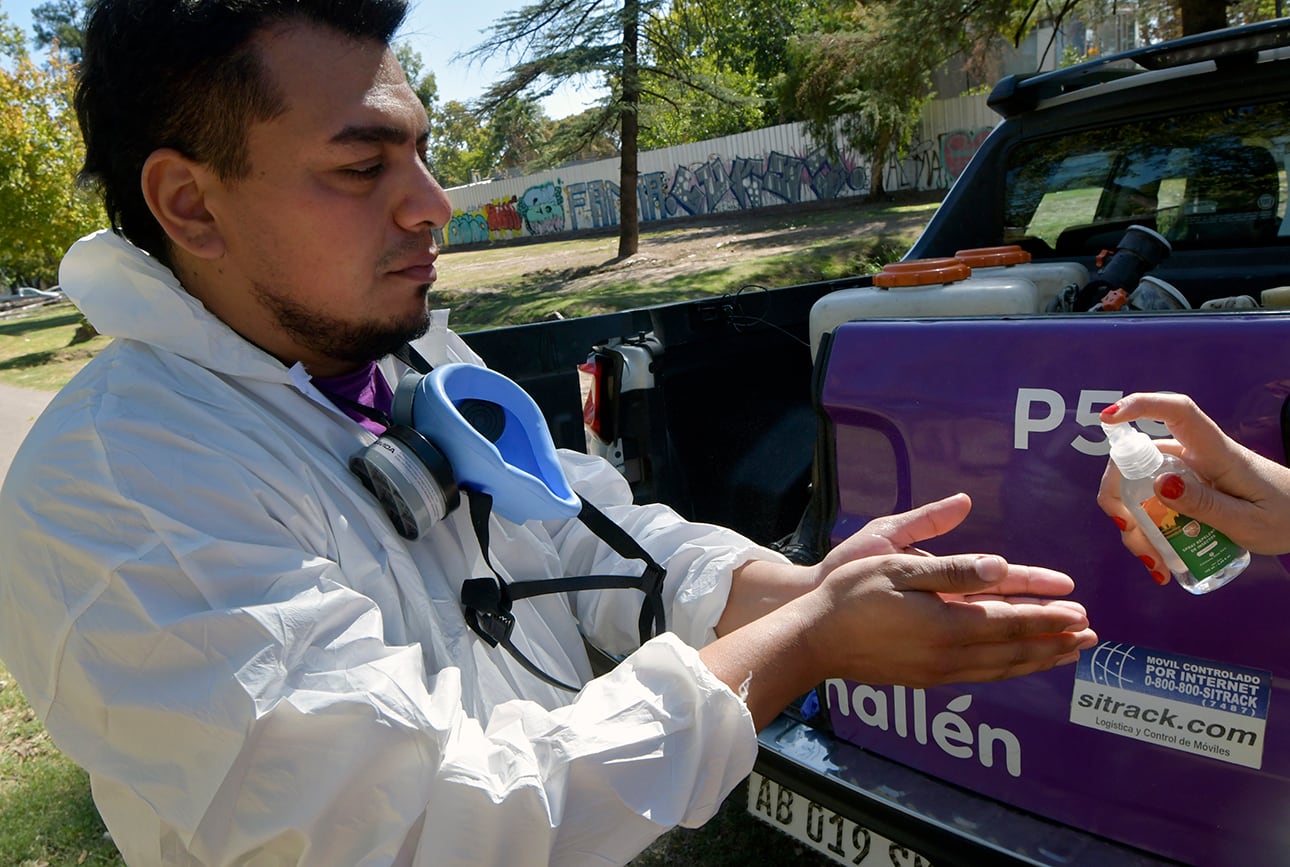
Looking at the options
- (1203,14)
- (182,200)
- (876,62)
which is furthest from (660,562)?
(876,62)

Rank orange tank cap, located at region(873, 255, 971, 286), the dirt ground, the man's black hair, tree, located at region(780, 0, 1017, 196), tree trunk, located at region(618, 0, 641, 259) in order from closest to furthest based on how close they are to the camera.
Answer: the man's black hair → orange tank cap, located at region(873, 255, 971, 286) → tree, located at region(780, 0, 1017, 196) → tree trunk, located at region(618, 0, 641, 259) → the dirt ground

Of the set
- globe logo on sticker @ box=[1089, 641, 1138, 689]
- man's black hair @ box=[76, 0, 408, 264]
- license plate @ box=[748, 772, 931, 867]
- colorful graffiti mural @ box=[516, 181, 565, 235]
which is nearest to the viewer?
man's black hair @ box=[76, 0, 408, 264]

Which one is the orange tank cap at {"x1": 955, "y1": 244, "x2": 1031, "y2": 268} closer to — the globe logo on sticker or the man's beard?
the globe logo on sticker

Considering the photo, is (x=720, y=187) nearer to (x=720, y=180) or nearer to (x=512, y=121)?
(x=720, y=180)

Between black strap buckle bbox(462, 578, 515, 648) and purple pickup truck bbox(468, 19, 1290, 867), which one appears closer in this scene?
black strap buckle bbox(462, 578, 515, 648)

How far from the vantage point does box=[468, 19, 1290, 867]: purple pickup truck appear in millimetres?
1507

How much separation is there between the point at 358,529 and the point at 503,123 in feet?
58.6

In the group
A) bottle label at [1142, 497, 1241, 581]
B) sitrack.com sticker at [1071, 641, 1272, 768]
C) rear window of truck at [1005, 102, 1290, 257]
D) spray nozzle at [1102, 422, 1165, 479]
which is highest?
rear window of truck at [1005, 102, 1290, 257]

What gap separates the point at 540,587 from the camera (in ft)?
4.96

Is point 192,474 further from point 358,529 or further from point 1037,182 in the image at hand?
point 1037,182

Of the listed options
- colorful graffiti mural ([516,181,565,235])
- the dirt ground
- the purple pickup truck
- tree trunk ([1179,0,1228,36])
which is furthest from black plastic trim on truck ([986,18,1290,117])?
colorful graffiti mural ([516,181,565,235])

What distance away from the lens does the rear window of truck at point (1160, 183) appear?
3.22 meters

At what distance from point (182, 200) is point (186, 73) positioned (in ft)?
0.59

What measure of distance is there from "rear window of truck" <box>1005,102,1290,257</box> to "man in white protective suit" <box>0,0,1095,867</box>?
103 inches
